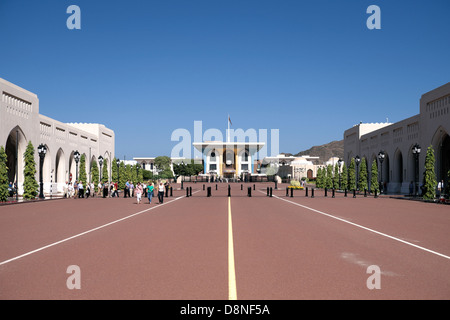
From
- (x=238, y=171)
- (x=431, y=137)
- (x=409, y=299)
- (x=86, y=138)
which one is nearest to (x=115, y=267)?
(x=409, y=299)

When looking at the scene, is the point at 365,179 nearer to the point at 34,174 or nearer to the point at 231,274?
the point at 34,174

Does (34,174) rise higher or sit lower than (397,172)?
higher

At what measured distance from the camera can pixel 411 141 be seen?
47.7 meters

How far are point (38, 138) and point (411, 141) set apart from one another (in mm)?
40477

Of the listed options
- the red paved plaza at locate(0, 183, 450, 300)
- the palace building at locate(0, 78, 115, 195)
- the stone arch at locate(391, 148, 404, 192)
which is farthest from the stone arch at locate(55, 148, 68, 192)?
the stone arch at locate(391, 148, 404, 192)

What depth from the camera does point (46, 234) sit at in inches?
497

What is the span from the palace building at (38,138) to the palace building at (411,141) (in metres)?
34.6

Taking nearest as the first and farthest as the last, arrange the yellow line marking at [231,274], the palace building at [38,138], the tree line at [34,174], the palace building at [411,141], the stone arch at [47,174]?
the yellow line marking at [231,274], the tree line at [34,174], the palace building at [38,138], the palace building at [411,141], the stone arch at [47,174]

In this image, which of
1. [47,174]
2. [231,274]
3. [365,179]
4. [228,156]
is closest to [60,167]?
[47,174]

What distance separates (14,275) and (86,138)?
193ft

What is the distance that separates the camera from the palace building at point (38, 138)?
37.1m

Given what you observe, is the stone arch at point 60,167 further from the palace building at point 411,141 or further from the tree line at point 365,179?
the palace building at point 411,141

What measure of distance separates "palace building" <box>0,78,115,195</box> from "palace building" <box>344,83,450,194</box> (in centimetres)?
3458

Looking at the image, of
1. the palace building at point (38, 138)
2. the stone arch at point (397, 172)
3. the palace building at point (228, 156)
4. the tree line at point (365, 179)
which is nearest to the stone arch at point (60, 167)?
the palace building at point (38, 138)
